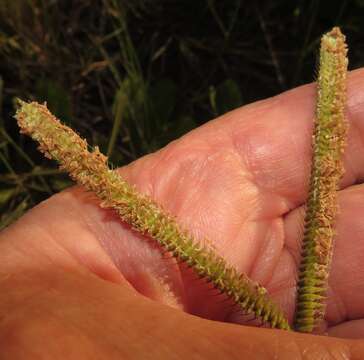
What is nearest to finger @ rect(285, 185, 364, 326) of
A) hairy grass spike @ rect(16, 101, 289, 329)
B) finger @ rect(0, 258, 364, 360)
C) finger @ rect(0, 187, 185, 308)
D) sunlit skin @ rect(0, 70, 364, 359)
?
sunlit skin @ rect(0, 70, 364, 359)

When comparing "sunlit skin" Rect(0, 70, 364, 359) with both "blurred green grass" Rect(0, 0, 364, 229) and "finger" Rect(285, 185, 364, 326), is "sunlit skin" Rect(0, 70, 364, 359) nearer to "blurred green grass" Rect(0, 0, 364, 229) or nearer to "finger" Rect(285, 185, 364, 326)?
"finger" Rect(285, 185, 364, 326)

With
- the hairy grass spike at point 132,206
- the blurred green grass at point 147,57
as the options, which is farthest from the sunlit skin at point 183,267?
the blurred green grass at point 147,57

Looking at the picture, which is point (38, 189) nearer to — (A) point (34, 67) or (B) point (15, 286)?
(A) point (34, 67)

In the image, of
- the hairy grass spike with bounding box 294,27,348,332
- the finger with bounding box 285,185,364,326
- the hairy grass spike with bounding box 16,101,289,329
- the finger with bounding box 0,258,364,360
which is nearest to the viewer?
the finger with bounding box 0,258,364,360

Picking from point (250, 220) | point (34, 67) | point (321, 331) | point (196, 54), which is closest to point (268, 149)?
point (250, 220)

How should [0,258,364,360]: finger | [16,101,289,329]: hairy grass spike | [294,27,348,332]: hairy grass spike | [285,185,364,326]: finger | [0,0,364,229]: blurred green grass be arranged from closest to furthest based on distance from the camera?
[0,258,364,360]: finger → [16,101,289,329]: hairy grass spike → [294,27,348,332]: hairy grass spike → [285,185,364,326]: finger → [0,0,364,229]: blurred green grass
